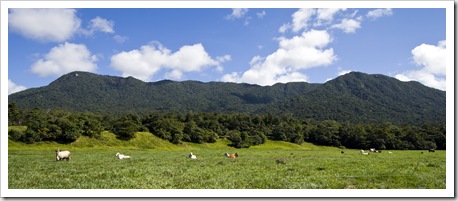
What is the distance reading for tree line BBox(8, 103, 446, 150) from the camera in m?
75.1

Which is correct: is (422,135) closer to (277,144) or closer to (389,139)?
(389,139)

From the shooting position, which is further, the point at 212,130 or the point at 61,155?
the point at 212,130

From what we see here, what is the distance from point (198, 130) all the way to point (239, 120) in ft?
116

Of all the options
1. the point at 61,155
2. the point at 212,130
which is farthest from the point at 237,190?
the point at 212,130

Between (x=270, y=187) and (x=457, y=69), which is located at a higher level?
(x=457, y=69)

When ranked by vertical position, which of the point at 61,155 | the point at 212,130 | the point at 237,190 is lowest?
the point at 61,155

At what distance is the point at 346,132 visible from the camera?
435ft

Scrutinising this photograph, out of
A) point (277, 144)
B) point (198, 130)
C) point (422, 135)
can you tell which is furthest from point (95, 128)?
point (422, 135)

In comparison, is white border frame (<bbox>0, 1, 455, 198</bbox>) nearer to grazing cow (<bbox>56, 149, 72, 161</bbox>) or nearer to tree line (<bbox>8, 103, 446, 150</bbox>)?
grazing cow (<bbox>56, 149, 72, 161</bbox>)

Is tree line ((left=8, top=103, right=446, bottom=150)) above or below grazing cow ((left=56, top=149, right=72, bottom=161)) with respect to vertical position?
above

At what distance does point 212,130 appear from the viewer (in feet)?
417

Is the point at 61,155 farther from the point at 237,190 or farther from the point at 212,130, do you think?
the point at 212,130

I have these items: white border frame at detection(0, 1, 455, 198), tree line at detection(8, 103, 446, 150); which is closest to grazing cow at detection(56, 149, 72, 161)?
white border frame at detection(0, 1, 455, 198)

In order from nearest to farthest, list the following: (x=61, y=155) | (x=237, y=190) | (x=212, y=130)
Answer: (x=237, y=190) → (x=61, y=155) → (x=212, y=130)
